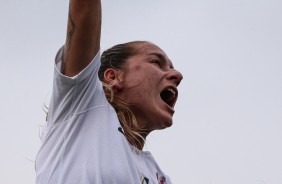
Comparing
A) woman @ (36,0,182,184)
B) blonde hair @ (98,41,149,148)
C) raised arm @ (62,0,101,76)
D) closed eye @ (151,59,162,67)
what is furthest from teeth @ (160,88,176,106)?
raised arm @ (62,0,101,76)

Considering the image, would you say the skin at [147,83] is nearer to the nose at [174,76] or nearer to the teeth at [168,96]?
the nose at [174,76]

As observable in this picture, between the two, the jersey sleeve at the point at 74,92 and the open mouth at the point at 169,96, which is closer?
the jersey sleeve at the point at 74,92

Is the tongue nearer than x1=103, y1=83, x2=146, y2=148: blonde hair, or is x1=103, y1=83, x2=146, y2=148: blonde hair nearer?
x1=103, y1=83, x2=146, y2=148: blonde hair

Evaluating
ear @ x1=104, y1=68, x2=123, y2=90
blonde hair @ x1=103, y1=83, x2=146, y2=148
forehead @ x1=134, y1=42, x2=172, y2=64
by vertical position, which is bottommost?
blonde hair @ x1=103, y1=83, x2=146, y2=148

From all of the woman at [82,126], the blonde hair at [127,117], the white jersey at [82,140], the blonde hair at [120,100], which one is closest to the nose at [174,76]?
the blonde hair at [120,100]

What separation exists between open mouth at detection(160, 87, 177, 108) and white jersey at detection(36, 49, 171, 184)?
3.38 feet

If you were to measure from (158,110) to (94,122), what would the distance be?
88 centimetres

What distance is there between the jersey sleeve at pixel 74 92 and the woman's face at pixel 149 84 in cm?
63

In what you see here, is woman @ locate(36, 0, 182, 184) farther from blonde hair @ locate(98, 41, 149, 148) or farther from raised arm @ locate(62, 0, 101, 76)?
blonde hair @ locate(98, 41, 149, 148)

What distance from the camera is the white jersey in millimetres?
2457

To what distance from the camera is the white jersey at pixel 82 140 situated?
8.06 ft

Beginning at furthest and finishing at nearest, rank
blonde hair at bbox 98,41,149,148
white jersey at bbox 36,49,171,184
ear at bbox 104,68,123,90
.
Result: ear at bbox 104,68,123,90, blonde hair at bbox 98,41,149,148, white jersey at bbox 36,49,171,184

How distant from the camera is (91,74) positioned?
2.58m

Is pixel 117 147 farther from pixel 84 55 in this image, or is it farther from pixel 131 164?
pixel 84 55
